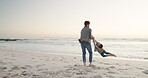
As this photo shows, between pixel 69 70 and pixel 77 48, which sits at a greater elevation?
pixel 69 70

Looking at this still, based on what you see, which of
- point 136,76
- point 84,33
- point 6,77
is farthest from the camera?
point 84,33

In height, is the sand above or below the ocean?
above

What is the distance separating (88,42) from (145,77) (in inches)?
114

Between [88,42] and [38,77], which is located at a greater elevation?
[88,42]

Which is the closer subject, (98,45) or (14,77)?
(14,77)

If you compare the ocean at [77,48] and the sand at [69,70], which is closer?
the sand at [69,70]

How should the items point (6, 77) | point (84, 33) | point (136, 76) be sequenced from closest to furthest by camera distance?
point (6, 77) < point (136, 76) < point (84, 33)

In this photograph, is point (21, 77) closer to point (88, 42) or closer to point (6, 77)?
point (6, 77)

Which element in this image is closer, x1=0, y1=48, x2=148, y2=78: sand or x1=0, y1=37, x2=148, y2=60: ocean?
x1=0, y1=48, x2=148, y2=78: sand

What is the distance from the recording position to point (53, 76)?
545cm

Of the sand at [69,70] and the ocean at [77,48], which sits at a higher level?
the sand at [69,70]

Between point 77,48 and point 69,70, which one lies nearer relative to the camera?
point 69,70

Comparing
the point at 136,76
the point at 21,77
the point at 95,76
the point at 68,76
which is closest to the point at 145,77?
the point at 136,76

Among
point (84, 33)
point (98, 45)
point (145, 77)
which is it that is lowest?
point (145, 77)
